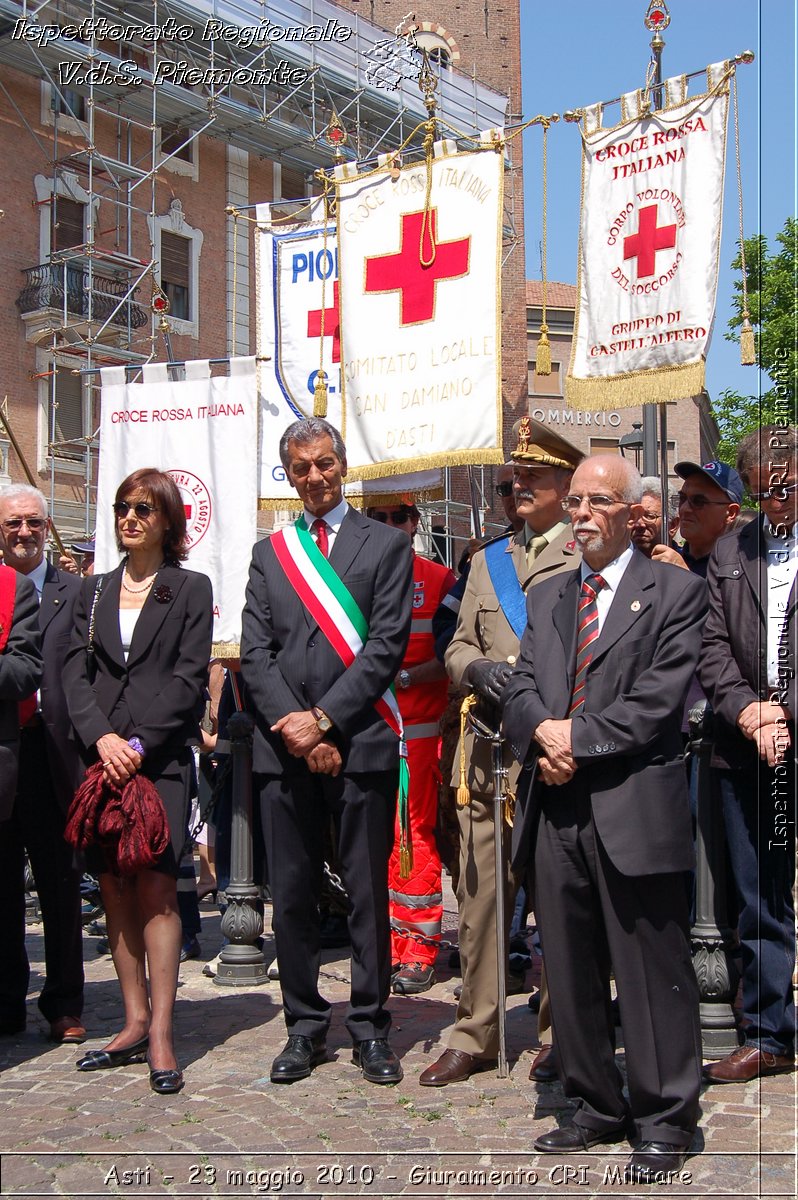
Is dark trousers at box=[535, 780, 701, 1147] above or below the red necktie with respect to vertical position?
below

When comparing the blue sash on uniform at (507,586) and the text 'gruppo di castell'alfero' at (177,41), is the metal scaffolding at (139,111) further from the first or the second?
the blue sash on uniform at (507,586)

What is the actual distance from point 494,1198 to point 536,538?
7.72ft

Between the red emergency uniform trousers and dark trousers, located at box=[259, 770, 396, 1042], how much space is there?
1291mm

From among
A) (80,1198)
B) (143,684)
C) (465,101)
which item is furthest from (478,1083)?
(465,101)

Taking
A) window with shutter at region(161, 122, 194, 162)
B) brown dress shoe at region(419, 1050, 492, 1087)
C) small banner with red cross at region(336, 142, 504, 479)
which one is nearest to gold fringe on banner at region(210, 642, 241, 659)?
small banner with red cross at region(336, 142, 504, 479)

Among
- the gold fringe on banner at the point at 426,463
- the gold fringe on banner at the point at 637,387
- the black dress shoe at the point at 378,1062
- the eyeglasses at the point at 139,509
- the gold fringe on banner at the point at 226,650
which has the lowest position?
the black dress shoe at the point at 378,1062

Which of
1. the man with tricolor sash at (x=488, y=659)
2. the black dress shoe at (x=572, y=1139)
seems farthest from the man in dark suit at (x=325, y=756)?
the black dress shoe at (x=572, y=1139)

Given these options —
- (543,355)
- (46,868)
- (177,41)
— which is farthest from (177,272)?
(46,868)

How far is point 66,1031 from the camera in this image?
17.5 feet

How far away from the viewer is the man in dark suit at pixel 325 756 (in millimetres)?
4789

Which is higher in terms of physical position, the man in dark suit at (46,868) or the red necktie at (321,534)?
the red necktie at (321,534)

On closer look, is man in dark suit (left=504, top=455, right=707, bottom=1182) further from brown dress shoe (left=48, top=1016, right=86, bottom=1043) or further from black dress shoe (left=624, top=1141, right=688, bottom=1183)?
brown dress shoe (left=48, top=1016, right=86, bottom=1043)

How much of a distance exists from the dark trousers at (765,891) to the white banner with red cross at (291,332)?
411 cm

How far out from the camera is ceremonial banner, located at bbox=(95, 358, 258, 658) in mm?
7965
